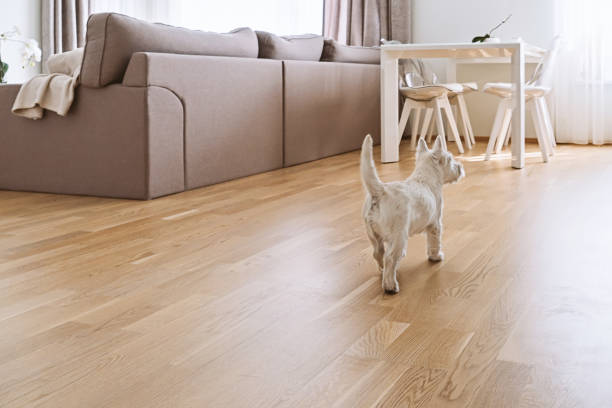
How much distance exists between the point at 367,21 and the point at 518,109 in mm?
2597

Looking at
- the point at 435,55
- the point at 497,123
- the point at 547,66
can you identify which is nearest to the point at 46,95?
the point at 435,55

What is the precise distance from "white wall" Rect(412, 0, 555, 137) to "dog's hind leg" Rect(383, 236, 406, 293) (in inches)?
179

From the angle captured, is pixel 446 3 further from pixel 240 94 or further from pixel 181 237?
pixel 181 237

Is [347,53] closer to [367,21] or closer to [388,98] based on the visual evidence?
[388,98]

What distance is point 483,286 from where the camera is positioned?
1.81m

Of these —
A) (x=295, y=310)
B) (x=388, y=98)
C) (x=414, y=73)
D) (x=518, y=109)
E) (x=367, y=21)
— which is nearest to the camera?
(x=295, y=310)

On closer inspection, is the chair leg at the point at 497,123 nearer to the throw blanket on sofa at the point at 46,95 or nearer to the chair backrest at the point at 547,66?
the chair backrest at the point at 547,66

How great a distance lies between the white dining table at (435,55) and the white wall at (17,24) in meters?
3.10

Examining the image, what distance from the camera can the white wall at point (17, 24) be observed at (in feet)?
19.3

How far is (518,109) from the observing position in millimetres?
4105

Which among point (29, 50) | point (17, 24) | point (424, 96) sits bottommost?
point (424, 96)

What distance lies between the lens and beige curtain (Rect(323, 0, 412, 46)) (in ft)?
20.9

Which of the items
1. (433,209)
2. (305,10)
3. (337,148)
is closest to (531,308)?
Result: (433,209)

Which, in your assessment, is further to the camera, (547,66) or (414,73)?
(414,73)
